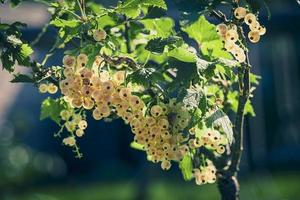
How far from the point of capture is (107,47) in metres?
1.65

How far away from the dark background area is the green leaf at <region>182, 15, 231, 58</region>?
199 inches

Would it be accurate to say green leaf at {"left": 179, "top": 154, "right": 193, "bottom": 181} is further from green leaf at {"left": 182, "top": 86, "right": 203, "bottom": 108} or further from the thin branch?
green leaf at {"left": 182, "top": 86, "right": 203, "bottom": 108}

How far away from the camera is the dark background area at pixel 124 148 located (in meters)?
7.55

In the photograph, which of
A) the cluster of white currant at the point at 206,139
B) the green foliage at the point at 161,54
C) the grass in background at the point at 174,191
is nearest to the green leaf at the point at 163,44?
the green foliage at the point at 161,54

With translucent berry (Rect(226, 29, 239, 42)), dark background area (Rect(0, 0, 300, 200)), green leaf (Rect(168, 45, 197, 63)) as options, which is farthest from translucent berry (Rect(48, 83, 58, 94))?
dark background area (Rect(0, 0, 300, 200))

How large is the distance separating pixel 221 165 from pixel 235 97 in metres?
0.21

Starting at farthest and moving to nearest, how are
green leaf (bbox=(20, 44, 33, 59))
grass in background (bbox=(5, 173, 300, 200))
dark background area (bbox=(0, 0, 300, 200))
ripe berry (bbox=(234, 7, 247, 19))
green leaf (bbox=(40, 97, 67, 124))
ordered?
dark background area (bbox=(0, 0, 300, 200))
grass in background (bbox=(5, 173, 300, 200))
green leaf (bbox=(40, 97, 67, 124))
green leaf (bbox=(20, 44, 33, 59))
ripe berry (bbox=(234, 7, 247, 19))

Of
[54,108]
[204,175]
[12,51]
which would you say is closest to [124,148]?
[54,108]

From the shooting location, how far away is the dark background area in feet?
24.8

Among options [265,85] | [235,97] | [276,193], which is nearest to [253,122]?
[265,85]

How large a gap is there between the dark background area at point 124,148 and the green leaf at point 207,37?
16.6 ft

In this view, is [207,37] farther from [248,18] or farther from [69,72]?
[69,72]

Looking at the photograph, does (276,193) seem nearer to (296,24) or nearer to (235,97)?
(296,24)

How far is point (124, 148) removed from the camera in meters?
9.17
